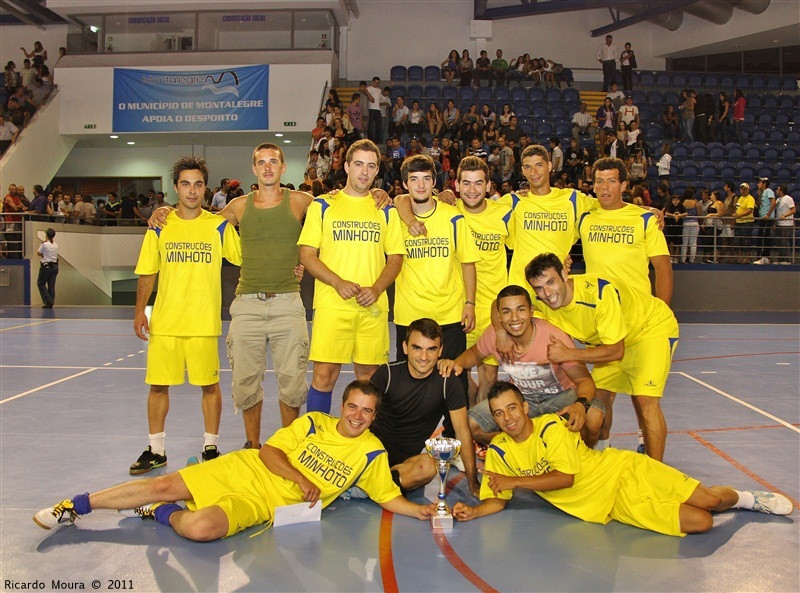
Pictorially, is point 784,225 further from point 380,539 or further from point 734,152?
point 380,539

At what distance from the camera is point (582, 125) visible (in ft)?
64.3

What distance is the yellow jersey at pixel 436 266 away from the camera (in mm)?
5102

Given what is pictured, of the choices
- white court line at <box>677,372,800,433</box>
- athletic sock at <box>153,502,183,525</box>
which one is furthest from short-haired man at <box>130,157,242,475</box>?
white court line at <box>677,372,800,433</box>

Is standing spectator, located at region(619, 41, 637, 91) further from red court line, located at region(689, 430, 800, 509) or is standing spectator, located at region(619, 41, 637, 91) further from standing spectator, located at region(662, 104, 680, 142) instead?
red court line, located at region(689, 430, 800, 509)

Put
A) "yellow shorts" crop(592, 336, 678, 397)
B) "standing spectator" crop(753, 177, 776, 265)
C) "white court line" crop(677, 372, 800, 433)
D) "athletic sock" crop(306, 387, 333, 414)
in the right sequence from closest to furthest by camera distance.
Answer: "yellow shorts" crop(592, 336, 678, 397)
"athletic sock" crop(306, 387, 333, 414)
"white court line" crop(677, 372, 800, 433)
"standing spectator" crop(753, 177, 776, 265)

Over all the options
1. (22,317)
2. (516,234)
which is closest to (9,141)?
(22,317)

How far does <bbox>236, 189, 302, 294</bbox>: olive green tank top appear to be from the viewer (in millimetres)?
5090

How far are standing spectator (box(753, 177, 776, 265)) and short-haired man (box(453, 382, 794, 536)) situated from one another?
13024 millimetres

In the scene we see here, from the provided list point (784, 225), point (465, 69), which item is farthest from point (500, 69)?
point (784, 225)

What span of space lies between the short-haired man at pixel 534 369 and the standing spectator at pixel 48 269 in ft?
45.3

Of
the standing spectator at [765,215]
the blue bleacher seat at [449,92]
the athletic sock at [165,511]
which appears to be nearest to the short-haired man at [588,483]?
the athletic sock at [165,511]

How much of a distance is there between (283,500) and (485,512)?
3.68 feet

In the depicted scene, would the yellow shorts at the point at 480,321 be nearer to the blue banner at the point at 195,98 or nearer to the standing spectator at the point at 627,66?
the blue banner at the point at 195,98

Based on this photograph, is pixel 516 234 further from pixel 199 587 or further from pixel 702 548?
pixel 199 587
